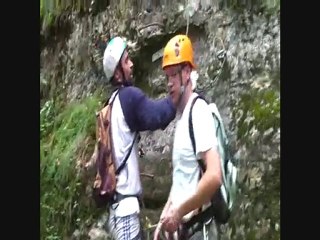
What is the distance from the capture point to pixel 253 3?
15.2 feet

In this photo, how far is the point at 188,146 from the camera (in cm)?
474

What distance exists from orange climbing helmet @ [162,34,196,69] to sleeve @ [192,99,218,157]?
20 cm

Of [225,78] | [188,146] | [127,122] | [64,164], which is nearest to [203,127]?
[188,146]

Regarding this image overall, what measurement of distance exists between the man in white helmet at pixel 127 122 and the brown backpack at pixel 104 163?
1.1 inches

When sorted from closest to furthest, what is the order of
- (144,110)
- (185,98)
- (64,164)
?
(185,98), (144,110), (64,164)

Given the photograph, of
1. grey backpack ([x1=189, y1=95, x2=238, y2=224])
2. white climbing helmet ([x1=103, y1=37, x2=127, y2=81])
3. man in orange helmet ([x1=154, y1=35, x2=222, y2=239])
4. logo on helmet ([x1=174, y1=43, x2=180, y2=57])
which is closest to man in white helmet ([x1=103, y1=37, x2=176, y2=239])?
white climbing helmet ([x1=103, y1=37, x2=127, y2=81])

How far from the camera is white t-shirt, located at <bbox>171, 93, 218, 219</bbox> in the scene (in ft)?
15.3

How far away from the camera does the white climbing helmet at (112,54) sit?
5.14m

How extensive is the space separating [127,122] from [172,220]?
573 mm

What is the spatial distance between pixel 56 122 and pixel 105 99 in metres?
0.41

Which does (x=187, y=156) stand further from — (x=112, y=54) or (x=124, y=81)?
(x=112, y=54)

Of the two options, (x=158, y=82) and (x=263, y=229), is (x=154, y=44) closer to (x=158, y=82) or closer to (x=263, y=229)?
(x=158, y=82)

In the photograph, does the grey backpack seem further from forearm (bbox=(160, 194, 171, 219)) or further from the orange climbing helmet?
the orange climbing helmet

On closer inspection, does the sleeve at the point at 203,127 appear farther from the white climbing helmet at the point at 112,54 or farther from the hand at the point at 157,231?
the white climbing helmet at the point at 112,54
